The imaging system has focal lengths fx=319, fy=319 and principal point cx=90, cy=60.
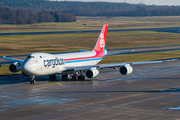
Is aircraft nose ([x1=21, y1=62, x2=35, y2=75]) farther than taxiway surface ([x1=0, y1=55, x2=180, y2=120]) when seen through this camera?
Yes

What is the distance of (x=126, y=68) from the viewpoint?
174 ft

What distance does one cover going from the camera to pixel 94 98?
41.0m

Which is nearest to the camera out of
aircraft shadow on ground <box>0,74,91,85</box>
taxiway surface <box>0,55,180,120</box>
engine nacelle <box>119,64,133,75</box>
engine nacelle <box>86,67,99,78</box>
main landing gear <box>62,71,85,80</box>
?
taxiway surface <box>0,55,180,120</box>

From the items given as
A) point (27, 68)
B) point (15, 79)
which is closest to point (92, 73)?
point (27, 68)

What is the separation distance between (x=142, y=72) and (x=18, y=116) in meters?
38.1

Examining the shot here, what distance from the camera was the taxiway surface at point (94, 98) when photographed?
33094 mm

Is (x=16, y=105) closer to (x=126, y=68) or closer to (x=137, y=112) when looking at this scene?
(x=137, y=112)

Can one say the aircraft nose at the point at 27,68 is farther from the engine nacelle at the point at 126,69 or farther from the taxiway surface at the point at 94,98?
the engine nacelle at the point at 126,69

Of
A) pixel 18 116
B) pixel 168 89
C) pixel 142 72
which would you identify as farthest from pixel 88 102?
pixel 142 72

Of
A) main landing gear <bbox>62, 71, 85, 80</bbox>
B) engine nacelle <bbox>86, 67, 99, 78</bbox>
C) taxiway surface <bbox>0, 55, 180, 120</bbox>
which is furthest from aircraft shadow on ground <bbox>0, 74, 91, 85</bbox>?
engine nacelle <bbox>86, 67, 99, 78</bbox>

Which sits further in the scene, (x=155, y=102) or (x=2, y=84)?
(x=2, y=84)

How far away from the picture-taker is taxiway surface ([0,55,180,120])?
33.1 m

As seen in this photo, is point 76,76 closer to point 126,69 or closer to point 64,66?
point 64,66

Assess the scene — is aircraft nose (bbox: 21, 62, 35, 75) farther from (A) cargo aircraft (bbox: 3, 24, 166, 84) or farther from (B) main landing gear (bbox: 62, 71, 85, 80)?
(B) main landing gear (bbox: 62, 71, 85, 80)
